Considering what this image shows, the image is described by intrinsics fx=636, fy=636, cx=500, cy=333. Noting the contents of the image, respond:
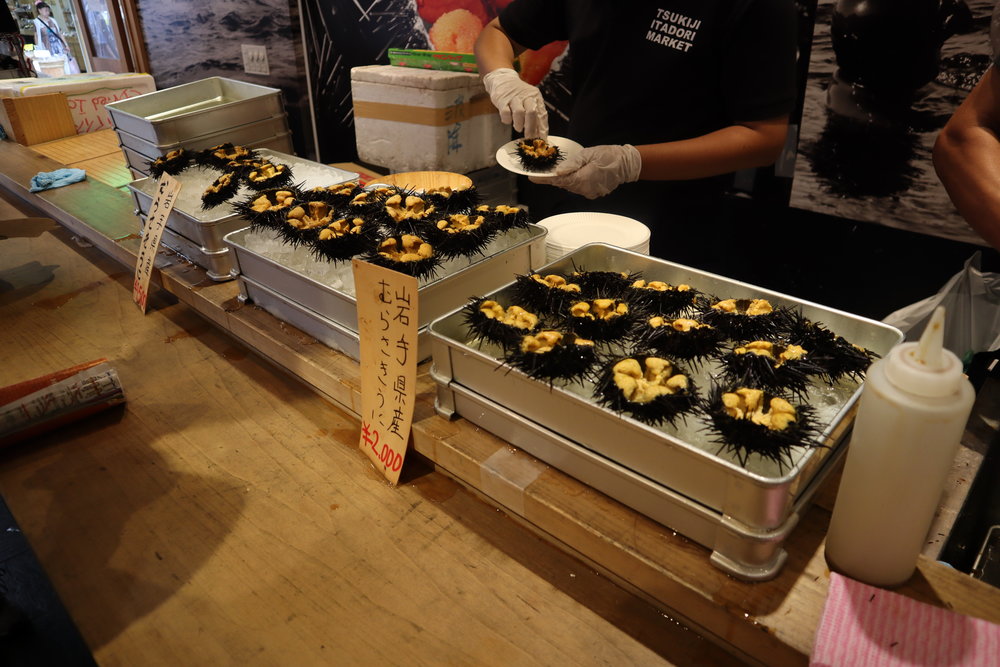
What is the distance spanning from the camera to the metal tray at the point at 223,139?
2.66 metres

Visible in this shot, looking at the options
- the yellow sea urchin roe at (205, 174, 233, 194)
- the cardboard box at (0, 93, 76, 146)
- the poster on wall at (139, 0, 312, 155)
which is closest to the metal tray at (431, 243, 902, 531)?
the yellow sea urchin roe at (205, 174, 233, 194)

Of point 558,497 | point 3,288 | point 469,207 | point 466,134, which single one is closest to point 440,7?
point 466,134

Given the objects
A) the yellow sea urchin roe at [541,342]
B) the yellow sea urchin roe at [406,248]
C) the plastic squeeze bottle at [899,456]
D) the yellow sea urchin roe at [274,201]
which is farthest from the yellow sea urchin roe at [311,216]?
the plastic squeeze bottle at [899,456]

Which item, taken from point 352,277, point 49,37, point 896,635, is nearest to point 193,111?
point 352,277

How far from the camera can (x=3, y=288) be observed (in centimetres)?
227

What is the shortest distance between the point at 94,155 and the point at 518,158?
9.18 ft

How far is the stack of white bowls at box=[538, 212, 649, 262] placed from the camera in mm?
1601

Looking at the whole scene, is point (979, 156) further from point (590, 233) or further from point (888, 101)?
point (590, 233)

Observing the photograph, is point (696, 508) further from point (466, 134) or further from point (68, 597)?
point (466, 134)

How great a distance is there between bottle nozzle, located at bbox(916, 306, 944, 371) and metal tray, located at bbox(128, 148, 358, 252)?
1.71m

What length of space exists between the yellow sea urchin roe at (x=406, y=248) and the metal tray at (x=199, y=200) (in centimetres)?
62

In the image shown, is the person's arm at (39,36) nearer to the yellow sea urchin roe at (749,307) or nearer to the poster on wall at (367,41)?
the poster on wall at (367,41)

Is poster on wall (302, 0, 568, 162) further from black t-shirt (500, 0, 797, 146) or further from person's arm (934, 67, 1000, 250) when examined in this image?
person's arm (934, 67, 1000, 250)

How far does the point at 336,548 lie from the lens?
117 cm
